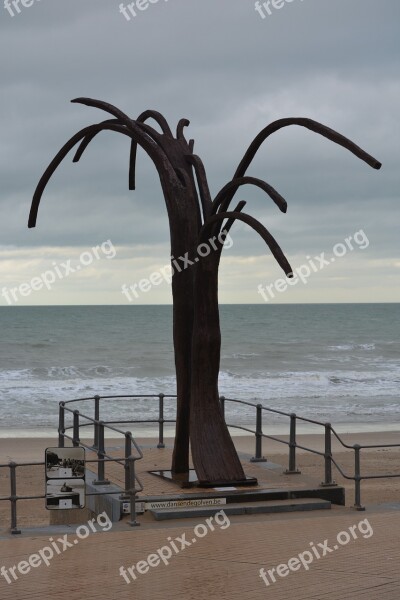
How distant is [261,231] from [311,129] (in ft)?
4.35

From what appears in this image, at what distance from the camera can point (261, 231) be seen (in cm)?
1171

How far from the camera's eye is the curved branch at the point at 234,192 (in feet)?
36.8

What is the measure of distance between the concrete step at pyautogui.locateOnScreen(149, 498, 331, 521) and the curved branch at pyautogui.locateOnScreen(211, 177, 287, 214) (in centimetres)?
342

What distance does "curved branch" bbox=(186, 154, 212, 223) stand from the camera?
13078 mm

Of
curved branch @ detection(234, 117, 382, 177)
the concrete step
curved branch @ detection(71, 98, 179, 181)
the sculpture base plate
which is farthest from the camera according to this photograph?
curved branch @ detection(71, 98, 179, 181)

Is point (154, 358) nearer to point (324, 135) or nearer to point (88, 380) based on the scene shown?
point (88, 380)

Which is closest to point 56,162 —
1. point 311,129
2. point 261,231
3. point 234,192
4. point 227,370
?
point 234,192

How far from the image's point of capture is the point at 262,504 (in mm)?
11852

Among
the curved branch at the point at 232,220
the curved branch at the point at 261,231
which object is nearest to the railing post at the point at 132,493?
the curved branch at the point at 261,231

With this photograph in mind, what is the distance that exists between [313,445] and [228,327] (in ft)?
213

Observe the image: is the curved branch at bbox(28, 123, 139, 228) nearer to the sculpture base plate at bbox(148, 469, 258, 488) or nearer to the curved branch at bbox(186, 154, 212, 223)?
the curved branch at bbox(186, 154, 212, 223)

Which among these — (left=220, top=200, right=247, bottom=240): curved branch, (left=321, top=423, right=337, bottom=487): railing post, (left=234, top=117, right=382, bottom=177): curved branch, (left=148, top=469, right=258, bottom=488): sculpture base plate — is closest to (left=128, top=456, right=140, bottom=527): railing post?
(left=148, top=469, right=258, bottom=488): sculpture base plate

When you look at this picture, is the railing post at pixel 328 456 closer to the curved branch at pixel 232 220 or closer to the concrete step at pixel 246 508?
the concrete step at pixel 246 508

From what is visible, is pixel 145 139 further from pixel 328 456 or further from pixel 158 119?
pixel 328 456
